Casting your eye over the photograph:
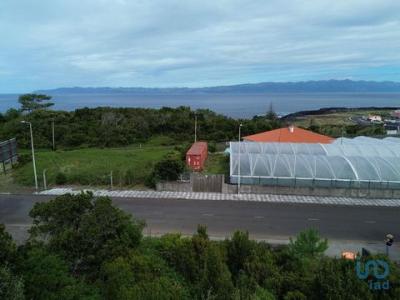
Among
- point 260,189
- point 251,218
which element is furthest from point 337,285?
point 260,189

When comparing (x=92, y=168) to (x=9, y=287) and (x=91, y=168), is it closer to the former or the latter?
(x=91, y=168)

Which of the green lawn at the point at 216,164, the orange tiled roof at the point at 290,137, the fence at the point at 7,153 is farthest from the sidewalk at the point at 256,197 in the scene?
the orange tiled roof at the point at 290,137

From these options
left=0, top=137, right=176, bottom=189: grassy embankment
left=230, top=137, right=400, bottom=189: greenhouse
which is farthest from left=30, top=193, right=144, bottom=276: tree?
left=0, top=137, right=176, bottom=189: grassy embankment

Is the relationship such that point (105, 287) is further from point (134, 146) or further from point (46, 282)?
point (134, 146)

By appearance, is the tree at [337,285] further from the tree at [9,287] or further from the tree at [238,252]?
the tree at [9,287]

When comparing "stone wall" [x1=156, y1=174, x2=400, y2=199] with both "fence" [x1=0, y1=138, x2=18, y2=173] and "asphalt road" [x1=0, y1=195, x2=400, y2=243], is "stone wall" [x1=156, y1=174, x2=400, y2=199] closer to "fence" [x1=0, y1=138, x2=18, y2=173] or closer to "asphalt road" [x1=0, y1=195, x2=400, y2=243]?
"asphalt road" [x1=0, y1=195, x2=400, y2=243]

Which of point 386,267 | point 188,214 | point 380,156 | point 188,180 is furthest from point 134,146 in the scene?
point 386,267
